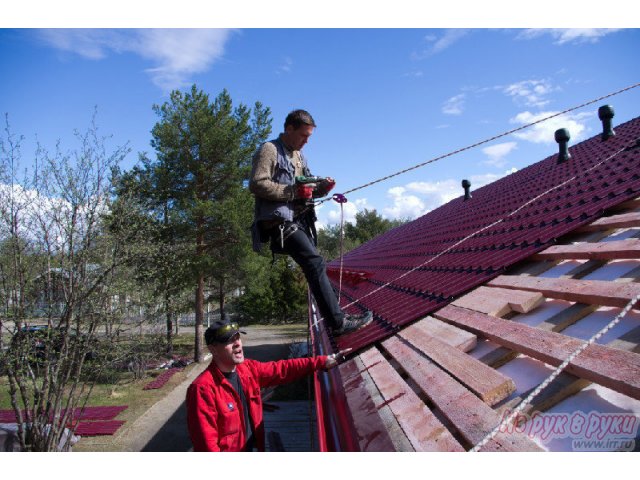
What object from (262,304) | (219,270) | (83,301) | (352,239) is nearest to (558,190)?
(83,301)

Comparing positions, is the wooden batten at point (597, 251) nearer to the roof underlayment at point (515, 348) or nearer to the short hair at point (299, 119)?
the roof underlayment at point (515, 348)

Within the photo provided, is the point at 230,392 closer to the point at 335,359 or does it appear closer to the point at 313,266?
the point at 335,359

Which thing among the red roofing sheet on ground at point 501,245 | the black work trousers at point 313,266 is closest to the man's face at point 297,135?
the black work trousers at point 313,266

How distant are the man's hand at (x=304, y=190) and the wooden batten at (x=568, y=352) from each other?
1.35m

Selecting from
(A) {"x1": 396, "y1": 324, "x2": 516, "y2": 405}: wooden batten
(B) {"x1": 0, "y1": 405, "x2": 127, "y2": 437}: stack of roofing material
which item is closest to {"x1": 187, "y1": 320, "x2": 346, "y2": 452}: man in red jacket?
(A) {"x1": 396, "y1": 324, "x2": 516, "y2": 405}: wooden batten

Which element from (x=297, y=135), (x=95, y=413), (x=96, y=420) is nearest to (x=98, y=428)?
(x=96, y=420)

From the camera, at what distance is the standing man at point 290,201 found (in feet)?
9.72

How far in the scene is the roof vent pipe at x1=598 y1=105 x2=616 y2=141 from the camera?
6830 mm

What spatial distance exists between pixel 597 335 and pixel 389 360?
1.22 meters

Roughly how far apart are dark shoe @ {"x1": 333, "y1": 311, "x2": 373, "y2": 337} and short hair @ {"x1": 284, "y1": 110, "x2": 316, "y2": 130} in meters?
1.54

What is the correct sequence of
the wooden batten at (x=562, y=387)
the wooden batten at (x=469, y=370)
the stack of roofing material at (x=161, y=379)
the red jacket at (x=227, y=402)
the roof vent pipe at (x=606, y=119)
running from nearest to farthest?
the wooden batten at (x=562, y=387), the wooden batten at (x=469, y=370), the red jacket at (x=227, y=402), the roof vent pipe at (x=606, y=119), the stack of roofing material at (x=161, y=379)

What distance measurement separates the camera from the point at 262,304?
1395 inches

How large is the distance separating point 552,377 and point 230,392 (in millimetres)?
1839

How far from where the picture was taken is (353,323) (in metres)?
3.38
